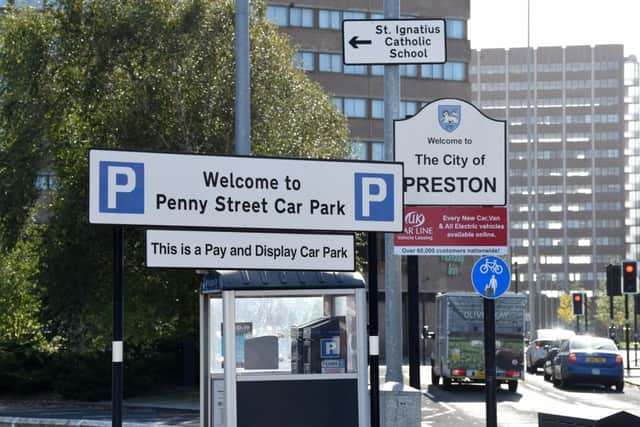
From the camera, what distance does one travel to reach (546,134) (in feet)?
627

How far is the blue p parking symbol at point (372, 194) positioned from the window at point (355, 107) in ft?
196

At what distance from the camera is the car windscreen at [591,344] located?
33.7 meters

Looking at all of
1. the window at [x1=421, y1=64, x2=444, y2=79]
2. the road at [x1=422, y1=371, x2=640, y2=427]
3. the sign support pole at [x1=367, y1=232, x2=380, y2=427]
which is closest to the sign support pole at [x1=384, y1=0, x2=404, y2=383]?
the sign support pole at [x1=367, y1=232, x2=380, y2=427]

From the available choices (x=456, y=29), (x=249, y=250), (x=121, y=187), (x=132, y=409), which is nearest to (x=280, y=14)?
(x=456, y=29)

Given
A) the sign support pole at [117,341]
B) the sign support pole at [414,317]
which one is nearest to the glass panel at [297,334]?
the sign support pole at [414,317]

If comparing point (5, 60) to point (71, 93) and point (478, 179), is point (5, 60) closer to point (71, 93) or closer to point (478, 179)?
point (71, 93)

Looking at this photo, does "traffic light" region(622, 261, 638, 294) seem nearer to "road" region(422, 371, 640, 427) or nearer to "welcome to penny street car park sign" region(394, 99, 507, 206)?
"road" region(422, 371, 640, 427)

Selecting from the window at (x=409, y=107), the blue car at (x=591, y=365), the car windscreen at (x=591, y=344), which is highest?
the window at (x=409, y=107)

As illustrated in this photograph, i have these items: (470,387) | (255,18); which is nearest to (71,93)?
(255,18)

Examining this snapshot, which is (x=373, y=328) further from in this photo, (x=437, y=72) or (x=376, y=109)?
(x=437, y=72)

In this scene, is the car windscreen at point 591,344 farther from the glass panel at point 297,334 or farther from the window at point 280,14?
the window at point 280,14

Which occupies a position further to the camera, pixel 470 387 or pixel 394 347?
pixel 470 387

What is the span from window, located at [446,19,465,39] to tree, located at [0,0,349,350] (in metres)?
42.4

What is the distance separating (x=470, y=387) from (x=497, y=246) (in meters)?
21.8
